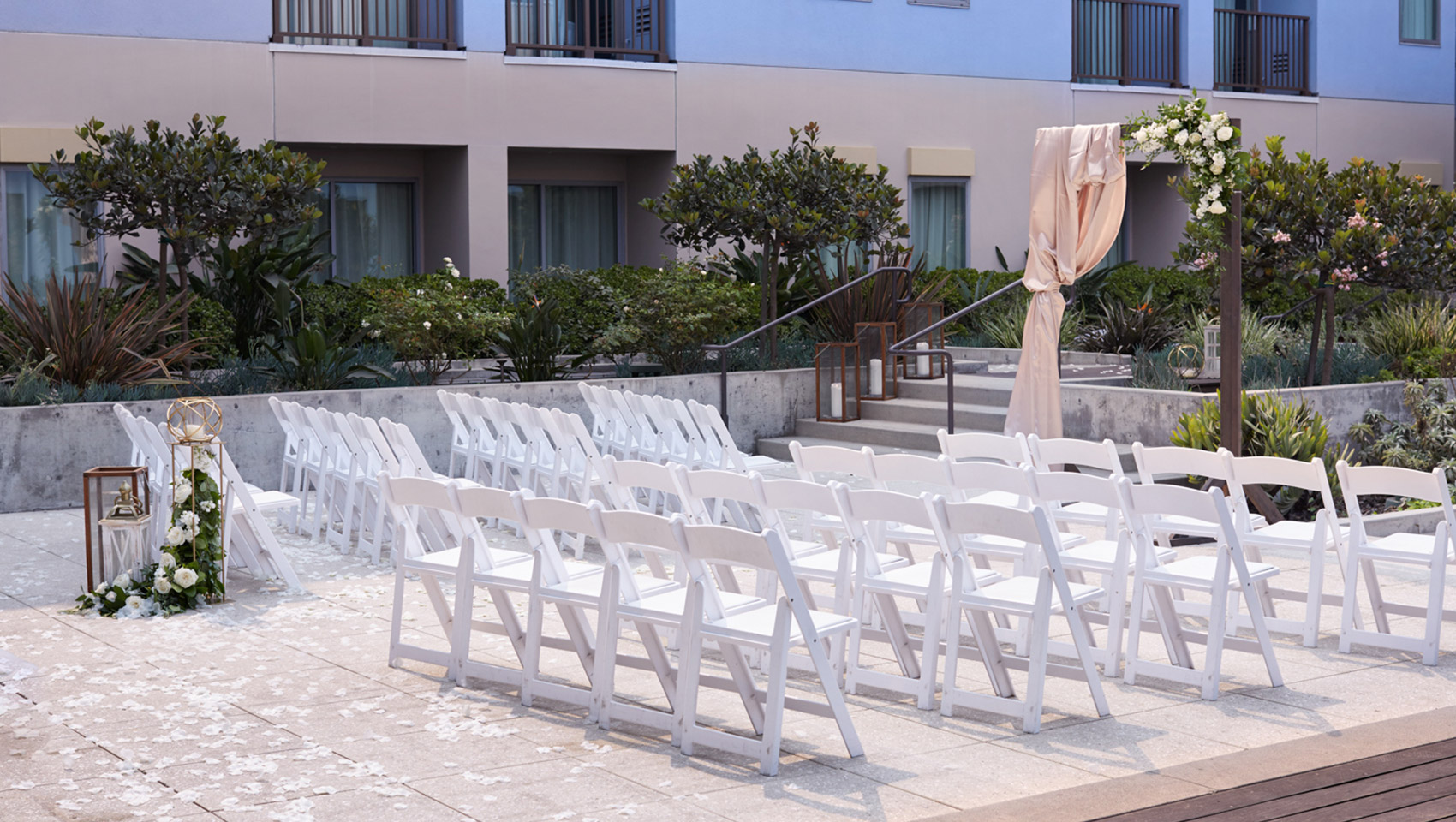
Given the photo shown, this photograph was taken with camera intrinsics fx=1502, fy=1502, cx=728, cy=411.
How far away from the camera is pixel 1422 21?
2147 cm

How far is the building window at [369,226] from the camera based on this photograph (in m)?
16.2

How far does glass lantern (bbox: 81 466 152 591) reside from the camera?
701cm

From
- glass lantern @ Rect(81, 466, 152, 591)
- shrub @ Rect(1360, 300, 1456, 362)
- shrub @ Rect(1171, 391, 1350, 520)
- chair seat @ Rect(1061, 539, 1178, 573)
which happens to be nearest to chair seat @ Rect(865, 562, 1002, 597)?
chair seat @ Rect(1061, 539, 1178, 573)

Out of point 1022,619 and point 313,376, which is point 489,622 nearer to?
point 1022,619

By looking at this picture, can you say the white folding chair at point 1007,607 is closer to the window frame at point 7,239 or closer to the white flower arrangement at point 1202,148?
the white flower arrangement at point 1202,148

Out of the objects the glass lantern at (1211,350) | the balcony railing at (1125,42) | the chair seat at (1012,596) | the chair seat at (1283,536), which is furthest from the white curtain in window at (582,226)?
the chair seat at (1012,596)

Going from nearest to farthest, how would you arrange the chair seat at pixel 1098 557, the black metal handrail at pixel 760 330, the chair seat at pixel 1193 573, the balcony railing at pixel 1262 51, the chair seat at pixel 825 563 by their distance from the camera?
1. the chair seat at pixel 1193 573
2. the chair seat at pixel 825 563
3. the chair seat at pixel 1098 557
4. the black metal handrail at pixel 760 330
5. the balcony railing at pixel 1262 51

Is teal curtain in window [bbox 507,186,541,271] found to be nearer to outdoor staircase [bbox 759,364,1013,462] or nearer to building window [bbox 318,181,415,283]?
building window [bbox 318,181,415,283]

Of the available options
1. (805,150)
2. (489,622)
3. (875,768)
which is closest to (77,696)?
(489,622)

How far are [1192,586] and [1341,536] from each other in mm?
1336

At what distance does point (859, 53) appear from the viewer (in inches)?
676

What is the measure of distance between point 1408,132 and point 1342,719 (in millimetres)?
18348

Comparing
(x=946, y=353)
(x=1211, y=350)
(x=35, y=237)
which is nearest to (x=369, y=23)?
(x=35, y=237)

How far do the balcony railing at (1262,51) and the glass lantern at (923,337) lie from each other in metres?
8.79
